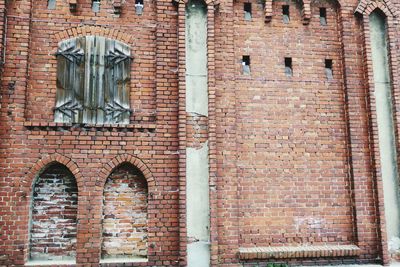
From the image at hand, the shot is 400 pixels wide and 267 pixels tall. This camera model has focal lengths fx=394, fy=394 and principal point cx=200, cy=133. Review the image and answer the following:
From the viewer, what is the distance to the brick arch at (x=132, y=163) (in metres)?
6.53

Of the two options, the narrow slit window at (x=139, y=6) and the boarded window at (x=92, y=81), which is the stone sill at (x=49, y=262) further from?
the narrow slit window at (x=139, y=6)

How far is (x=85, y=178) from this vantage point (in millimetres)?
6484

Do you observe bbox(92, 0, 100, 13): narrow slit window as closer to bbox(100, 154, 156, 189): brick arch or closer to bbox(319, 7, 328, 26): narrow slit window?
bbox(100, 154, 156, 189): brick arch

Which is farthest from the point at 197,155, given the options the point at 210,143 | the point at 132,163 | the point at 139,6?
the point at 139,6

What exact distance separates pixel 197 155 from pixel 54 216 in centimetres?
257

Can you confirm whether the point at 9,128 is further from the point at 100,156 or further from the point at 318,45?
the point at 318,45

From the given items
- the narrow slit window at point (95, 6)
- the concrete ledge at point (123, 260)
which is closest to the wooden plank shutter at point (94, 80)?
the narrow slit window at point (95, 6)

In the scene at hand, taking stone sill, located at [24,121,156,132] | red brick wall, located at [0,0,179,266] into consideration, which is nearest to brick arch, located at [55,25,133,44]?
red brick wall, located at [0,0,179,266]

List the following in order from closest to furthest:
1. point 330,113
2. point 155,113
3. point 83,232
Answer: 1. point 83,232
2. point 155,113
3. point 330,113

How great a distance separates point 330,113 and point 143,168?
359cm

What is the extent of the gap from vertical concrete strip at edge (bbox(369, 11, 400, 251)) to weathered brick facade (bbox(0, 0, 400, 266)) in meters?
0.14

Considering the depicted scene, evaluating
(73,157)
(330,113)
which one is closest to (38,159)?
(73,157)

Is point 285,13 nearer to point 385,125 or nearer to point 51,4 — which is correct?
point 385,125

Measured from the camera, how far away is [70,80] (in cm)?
678
